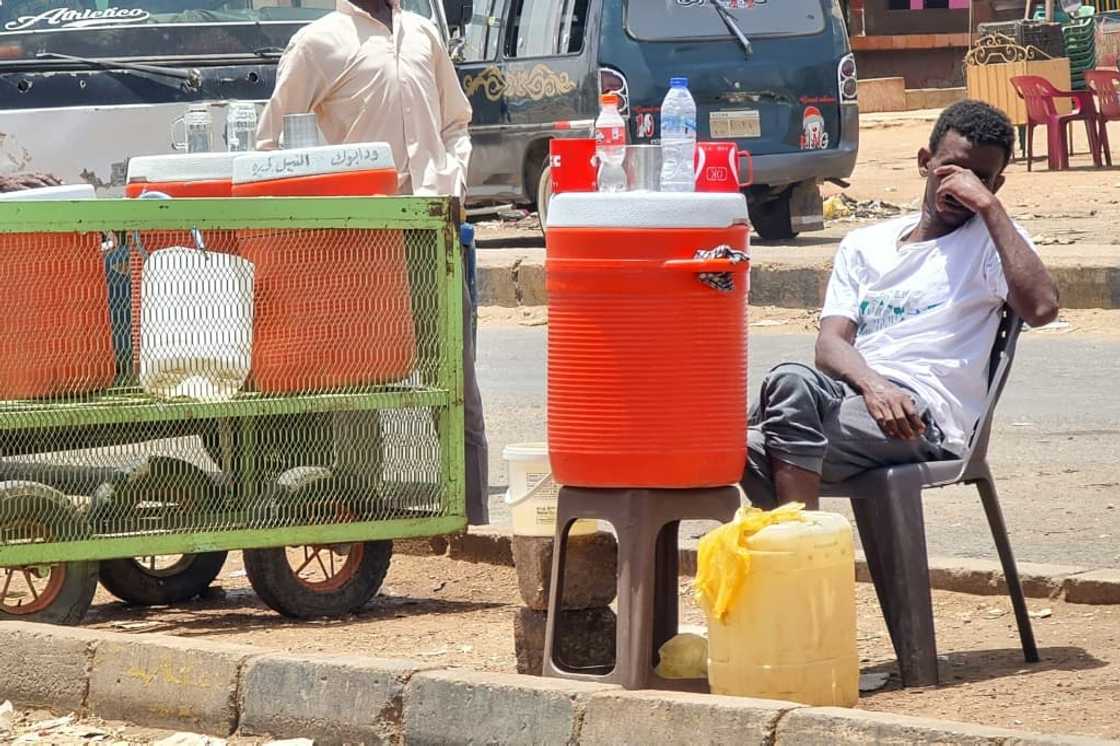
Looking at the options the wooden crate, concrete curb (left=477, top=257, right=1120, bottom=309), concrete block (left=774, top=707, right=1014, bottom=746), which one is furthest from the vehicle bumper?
concrete block (left=774, top=707, right=1014, bottom=746)

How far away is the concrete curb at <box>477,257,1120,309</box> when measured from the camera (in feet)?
39.9

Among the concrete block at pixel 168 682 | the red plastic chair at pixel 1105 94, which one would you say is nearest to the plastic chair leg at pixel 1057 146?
the red plastic chair at pixel 1105 94

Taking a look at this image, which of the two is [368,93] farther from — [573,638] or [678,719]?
[678,719]

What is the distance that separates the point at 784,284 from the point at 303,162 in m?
7.59

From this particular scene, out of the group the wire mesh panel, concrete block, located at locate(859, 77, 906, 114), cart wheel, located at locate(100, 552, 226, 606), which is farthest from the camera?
concrete block, located at locate(859, 77, 906, 114)

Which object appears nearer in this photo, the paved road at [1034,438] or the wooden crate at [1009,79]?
the paved road at [1034,438]

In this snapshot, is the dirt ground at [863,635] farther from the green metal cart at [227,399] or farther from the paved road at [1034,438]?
the paved road at [1034,438]

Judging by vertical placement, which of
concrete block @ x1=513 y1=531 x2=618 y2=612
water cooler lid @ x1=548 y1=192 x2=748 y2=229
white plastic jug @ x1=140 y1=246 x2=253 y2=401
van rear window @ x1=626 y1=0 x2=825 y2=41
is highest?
van rear window @ x1=626 y1=0 x2=825 y2=41

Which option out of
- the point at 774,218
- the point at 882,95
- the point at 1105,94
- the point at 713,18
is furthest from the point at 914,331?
the point at 882,95

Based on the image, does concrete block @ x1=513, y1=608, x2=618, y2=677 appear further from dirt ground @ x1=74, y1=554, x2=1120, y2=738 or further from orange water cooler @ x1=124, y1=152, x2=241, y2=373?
orange water cooler @ x1=124, y1=152, x2=241, y2=373

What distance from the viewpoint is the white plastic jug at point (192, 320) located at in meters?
5.57

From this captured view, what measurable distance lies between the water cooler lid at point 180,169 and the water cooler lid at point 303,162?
0.15 m

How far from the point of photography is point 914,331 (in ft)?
16.6

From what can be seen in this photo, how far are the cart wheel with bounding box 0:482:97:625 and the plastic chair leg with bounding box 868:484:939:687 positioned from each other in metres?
2.13
